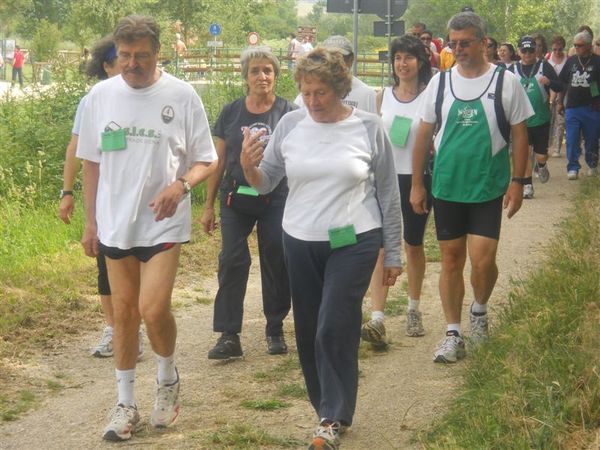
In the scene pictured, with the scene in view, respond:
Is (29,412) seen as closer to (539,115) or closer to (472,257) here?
(472,257)

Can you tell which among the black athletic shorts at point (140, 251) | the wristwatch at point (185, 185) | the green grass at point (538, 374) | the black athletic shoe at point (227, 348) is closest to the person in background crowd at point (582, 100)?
the green grass at point (538, 374)

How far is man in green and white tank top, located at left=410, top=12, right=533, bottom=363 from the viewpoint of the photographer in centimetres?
701

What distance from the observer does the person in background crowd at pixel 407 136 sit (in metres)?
7.93

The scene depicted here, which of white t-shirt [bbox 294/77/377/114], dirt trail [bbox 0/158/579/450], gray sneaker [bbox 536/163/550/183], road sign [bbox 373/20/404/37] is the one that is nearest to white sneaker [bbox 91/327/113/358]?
dirt trail [bbox 0/158/579/450]

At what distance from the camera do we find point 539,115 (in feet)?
48.1

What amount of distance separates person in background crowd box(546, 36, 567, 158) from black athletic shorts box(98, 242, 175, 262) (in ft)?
39.2

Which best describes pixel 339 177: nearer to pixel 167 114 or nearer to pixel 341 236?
pixel 341 236

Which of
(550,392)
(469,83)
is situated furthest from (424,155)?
(550,392)

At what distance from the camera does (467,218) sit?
286 inches

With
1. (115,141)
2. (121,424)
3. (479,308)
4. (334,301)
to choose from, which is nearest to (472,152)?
(479,308)

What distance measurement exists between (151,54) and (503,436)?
241cm

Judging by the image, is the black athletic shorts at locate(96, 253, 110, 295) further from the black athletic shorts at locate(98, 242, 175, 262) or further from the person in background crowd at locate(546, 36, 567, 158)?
the person in background crowd at locate(546, 36, 567, 158)

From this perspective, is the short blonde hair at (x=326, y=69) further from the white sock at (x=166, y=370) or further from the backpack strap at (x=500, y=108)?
the backpack strap at (x=500, y=108)

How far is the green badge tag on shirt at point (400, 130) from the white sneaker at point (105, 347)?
221cm
